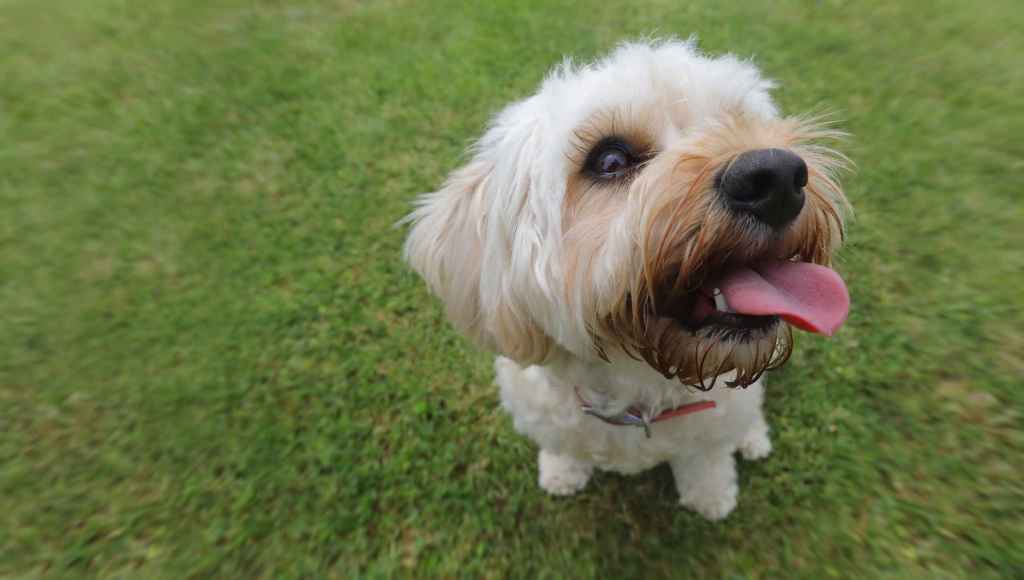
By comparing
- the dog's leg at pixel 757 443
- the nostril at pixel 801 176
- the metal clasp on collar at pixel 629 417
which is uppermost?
the nostril at pixel 801 176

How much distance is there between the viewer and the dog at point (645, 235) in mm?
1303

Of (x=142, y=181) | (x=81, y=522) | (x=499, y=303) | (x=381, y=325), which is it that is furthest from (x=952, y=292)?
(x=142, y=181)

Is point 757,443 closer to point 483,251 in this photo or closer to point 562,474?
point 562,474

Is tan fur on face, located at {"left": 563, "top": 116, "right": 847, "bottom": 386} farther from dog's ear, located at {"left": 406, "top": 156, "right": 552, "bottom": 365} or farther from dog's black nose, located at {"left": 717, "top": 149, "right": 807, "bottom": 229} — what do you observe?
dog's ear, located at {"left": 406, "top": 156, "right": 552, "bottom": 365}

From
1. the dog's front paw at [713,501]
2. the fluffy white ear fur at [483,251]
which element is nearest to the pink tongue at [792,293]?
the fluffy white ear fur at [483,251]

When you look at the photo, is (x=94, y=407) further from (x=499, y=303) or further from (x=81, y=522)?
(x=499, y=303)

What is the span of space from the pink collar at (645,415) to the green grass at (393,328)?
898mm

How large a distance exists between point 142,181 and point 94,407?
1974 mm

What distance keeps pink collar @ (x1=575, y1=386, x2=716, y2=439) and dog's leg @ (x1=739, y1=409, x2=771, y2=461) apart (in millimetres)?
829

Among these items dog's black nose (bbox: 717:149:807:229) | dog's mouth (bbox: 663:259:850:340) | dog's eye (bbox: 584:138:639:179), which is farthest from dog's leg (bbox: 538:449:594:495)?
dog's black nose (bbox: 717:149:807:229)

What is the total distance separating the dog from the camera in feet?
4.27

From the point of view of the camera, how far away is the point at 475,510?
2.70 meters

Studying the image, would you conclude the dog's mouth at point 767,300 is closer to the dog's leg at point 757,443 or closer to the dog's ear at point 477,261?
the dog's ear at point 477,261

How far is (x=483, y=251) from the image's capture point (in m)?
1.68
